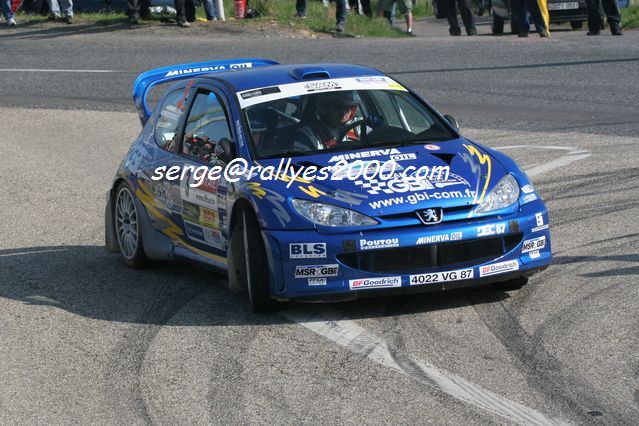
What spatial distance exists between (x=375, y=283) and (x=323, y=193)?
59 cm

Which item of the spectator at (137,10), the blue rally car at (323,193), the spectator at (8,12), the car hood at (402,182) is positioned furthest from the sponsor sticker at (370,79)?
the spectator at (8,12)

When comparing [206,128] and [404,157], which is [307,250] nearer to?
[404,157]

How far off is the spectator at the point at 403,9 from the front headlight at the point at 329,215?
1731 centimetres

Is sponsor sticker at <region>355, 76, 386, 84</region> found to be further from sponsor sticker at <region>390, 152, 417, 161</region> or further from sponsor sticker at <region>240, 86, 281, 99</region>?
sponsor sticker at <region>390, 152, 417, 161</region>

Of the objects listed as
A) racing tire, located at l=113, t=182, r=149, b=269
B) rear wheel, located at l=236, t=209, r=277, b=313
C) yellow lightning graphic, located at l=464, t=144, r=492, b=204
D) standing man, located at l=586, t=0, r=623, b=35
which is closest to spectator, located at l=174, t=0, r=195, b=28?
standing man, located at l=586, t=0, r=623, b=35

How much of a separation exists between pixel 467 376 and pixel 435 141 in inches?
94.7

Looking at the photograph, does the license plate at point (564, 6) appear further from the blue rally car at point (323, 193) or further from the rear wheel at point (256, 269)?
the rear wheel at point (256, 269)

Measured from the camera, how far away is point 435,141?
7.96 metres

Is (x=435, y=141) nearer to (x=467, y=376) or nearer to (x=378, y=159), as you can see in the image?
(x=378, y=159)

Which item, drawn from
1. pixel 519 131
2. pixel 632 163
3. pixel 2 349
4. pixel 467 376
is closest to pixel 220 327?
pixel 2 349

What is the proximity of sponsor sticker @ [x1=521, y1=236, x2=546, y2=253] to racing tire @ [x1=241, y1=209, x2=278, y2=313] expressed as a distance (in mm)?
1430

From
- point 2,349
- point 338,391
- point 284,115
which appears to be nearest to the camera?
point 338,391

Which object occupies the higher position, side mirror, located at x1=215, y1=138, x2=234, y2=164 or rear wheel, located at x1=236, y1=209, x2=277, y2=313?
side mirror, located at x1=215, y1=138, x2=234, y2=164

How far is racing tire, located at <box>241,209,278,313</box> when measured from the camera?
711 centimetres
